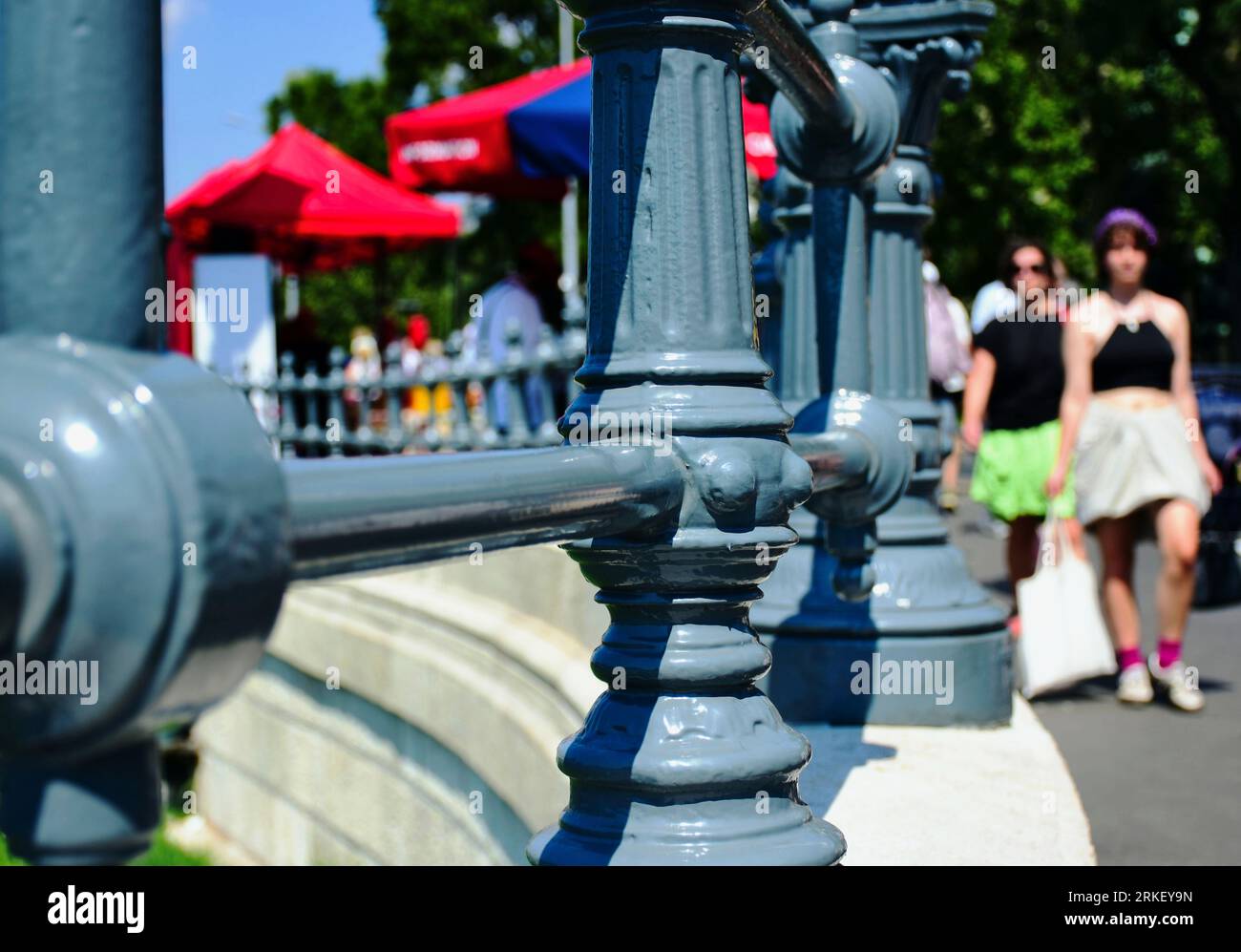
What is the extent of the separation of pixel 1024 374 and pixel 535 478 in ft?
20.4

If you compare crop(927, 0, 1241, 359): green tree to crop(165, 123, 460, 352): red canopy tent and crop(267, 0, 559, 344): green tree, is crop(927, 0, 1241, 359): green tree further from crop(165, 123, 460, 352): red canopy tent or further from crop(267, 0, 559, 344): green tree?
crop(165, 123, 460, 352): red canopy tent

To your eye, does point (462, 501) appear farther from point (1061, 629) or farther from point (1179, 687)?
point (1179, 687)

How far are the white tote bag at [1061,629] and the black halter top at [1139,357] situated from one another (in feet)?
3.32

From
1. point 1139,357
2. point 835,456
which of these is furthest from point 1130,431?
point 835,456

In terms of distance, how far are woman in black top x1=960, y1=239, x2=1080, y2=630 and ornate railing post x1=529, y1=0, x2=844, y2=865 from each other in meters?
5.58

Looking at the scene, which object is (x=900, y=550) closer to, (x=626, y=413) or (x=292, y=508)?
(x=626, y=413)

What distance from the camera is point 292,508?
39.7 inches

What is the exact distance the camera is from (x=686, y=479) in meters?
1.66

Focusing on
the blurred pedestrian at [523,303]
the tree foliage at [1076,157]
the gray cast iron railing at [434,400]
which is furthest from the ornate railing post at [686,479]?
the tree foliage at [1076,157]

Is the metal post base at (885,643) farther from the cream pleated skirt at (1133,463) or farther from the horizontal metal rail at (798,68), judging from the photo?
the cream pleated skirt at (1133,463)

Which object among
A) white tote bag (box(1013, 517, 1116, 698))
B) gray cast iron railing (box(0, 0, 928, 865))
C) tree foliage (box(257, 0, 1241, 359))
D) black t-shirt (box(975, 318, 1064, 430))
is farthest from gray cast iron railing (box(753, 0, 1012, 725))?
tree foliage (box(257, 0, 1241, 359))

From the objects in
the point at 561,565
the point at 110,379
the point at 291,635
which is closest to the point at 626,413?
the point at 110,379

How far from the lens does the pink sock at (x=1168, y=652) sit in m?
5.86
